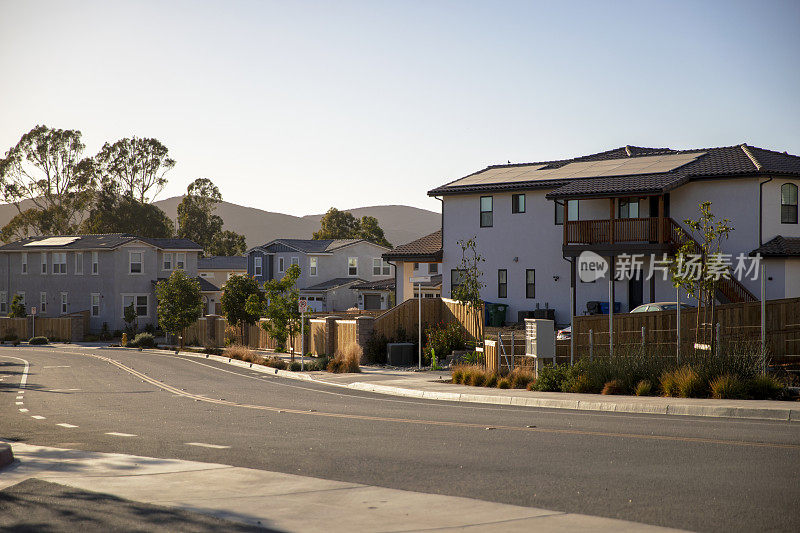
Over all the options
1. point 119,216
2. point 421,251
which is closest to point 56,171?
point 119,216

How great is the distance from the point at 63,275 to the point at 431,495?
216 feet

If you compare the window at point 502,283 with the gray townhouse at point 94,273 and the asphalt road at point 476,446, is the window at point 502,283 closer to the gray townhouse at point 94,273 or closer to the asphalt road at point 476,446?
the asphalt road at point 476,446

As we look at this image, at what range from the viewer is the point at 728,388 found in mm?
17875

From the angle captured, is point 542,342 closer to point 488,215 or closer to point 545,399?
point 545,399

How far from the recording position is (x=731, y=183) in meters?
34.8

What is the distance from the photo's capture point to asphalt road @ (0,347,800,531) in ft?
27.8

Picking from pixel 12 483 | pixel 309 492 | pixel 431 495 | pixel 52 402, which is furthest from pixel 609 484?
pixel 52 402

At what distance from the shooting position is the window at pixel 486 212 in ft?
136

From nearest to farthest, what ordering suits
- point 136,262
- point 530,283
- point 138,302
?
point 530,283 → point 138,302 → point 136,262

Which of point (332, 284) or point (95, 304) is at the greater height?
point (332, 284)

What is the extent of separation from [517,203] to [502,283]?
3908mm

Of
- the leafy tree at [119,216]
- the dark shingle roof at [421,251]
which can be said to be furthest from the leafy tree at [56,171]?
the dark shingle roof at [421,251]

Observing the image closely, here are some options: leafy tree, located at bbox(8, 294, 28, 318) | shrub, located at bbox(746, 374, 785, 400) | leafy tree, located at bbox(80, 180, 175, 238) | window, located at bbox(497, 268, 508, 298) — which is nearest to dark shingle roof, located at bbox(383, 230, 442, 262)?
window, located at bbox(497, 268, 508, 298)

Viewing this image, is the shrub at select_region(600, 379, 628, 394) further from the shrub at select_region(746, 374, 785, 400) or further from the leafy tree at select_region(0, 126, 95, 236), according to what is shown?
the leafy tree at select_region(0, 126, 95, 236)
